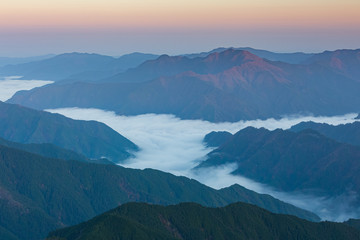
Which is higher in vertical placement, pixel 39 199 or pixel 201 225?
pixel 201 225

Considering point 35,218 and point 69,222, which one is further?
point 69,222

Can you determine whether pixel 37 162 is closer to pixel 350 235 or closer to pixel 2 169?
pixel 2 169

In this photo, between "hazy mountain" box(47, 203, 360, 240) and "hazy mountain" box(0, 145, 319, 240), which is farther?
"hazy mountain" box(0, 145, 319, 240)

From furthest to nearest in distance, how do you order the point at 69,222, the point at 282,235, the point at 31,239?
1. the point at 69,222
2. the point at 31,239
3. the point at 282,235

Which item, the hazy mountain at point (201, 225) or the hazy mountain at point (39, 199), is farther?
the hazy mountain at point (39, 199)

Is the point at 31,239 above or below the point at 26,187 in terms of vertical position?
below

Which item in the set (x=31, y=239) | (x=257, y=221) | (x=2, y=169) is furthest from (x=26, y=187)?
(x=257, y=221)

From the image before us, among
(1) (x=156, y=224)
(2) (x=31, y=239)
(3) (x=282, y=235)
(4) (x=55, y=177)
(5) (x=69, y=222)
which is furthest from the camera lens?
(4) (x=55, y=177)

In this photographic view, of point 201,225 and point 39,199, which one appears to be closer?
point 201,225
